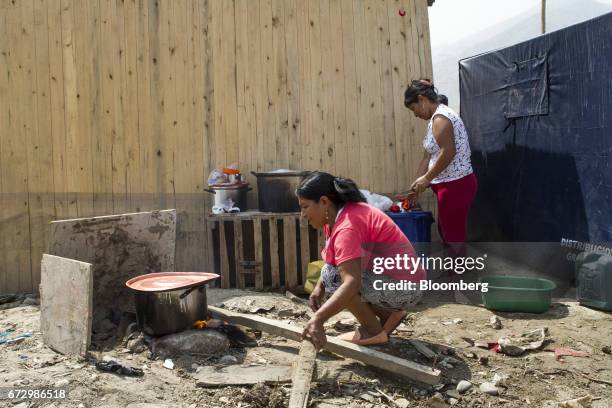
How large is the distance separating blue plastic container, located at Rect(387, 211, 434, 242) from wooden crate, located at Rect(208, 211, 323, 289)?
0.80 m

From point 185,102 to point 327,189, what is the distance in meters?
3.17

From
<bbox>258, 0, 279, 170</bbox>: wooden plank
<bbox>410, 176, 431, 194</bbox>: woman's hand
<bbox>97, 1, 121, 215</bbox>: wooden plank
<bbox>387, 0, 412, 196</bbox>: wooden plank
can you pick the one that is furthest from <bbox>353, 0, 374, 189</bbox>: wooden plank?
<bbox>97, 1, 121, 215</bbox>: wooden plank

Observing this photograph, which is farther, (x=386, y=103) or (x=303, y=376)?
(x=386, y=103)

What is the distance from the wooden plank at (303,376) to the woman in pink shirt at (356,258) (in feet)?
0.46

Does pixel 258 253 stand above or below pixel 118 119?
below

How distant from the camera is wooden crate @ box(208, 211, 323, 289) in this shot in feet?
19.3

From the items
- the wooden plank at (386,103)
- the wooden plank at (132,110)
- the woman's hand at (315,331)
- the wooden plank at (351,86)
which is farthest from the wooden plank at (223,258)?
the woman's hand at (315,331)

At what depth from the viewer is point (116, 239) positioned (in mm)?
4781

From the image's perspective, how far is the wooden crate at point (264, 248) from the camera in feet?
19.3

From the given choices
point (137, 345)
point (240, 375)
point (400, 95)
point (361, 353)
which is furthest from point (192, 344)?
point (400, 95)

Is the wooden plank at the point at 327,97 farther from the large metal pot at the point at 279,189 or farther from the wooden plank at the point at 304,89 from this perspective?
the large metal pot at the point at 279,189

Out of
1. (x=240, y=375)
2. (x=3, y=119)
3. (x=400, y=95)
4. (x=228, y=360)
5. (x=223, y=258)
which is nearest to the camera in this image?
(x=240, y=375)

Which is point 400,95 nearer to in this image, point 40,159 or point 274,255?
point 274,255

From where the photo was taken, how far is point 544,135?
19.2ft
